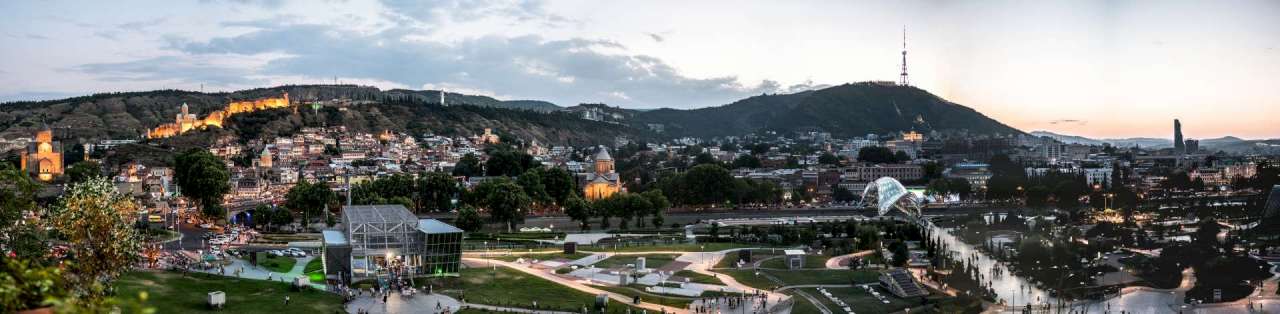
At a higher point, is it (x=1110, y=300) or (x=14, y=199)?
(x=14, y=199)

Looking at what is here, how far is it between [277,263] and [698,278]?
19.8 meters

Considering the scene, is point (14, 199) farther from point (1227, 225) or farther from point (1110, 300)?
point (1227, 225)

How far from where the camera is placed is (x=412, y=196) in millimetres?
83688

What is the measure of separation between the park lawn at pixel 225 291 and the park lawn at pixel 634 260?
15885 millimetres

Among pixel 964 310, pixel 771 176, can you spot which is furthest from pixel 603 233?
pixel 771 176

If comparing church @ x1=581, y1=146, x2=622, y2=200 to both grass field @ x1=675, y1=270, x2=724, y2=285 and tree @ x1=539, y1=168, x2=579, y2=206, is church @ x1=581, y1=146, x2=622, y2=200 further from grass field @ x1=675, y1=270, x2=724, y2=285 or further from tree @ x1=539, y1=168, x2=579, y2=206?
grass field @ x1=675, y1=270, x2=724, y2=285

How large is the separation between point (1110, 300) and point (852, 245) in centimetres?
1559

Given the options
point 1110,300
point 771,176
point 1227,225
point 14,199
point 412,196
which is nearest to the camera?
point 14,199

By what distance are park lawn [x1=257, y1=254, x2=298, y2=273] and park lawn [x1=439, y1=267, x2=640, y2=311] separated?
8296mm

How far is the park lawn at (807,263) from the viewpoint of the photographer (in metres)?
49.9

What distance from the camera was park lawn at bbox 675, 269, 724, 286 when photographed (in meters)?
44.0

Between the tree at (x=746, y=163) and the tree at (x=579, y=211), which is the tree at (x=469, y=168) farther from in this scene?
the tree at (x=579, y=211)

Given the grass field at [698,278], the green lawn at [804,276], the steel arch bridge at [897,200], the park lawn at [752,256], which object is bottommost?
the green lawn at [804,276]

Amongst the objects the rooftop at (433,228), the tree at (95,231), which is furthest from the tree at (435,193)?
the tree at (95,231)
